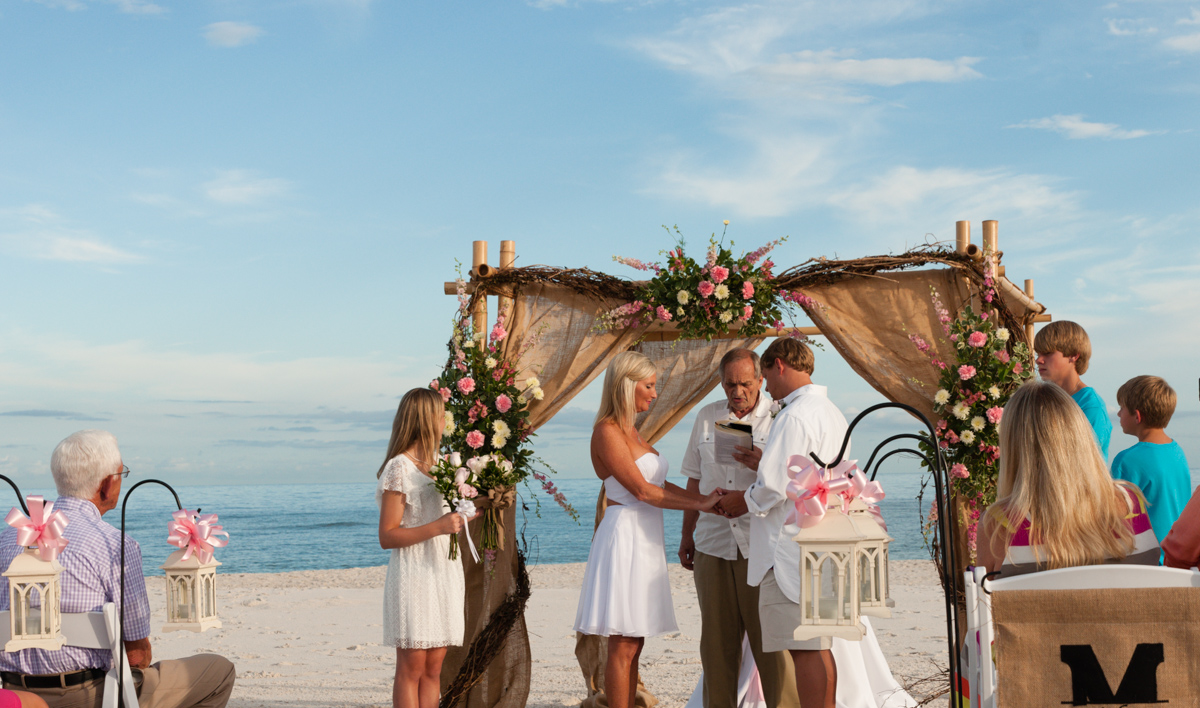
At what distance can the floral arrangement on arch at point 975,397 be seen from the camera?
5324 millimetres

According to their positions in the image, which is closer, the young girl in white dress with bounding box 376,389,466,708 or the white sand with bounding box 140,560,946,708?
the young girl in white dress with bounding box 376,389,466,708

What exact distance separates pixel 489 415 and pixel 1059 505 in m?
3.69

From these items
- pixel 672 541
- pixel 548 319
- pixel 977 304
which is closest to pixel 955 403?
pixel 977 304

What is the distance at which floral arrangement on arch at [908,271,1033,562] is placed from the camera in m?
5.32

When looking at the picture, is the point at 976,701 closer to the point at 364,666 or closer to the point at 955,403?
the point at 955,403

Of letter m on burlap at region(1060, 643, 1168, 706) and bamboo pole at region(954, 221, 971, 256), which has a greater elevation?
bamboo pole at region(954, 221, 971, 256)

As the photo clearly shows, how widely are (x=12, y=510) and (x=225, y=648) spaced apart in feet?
16.7

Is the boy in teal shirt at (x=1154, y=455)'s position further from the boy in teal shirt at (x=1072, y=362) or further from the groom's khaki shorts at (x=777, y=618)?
the groom's khaki shorts at (x=777, y=618)

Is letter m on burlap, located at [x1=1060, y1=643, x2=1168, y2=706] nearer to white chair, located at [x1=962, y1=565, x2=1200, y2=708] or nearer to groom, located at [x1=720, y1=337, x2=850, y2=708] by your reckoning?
white chair, located at [x1=962, y1=565, x2=1200, y2=708]

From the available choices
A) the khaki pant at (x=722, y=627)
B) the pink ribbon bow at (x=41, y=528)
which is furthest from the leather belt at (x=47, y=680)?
the khaki pant at (x=722, y=627)

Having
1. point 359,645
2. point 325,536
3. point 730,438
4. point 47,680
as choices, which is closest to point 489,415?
point 730,438

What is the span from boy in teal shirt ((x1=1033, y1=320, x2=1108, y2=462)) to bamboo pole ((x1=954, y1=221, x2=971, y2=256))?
5.37 feet

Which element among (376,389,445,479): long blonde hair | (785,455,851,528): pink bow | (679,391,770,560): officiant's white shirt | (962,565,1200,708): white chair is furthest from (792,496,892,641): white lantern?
(376,389,445,479): long blonde hair

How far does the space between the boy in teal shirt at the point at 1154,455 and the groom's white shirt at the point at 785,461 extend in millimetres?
1168
